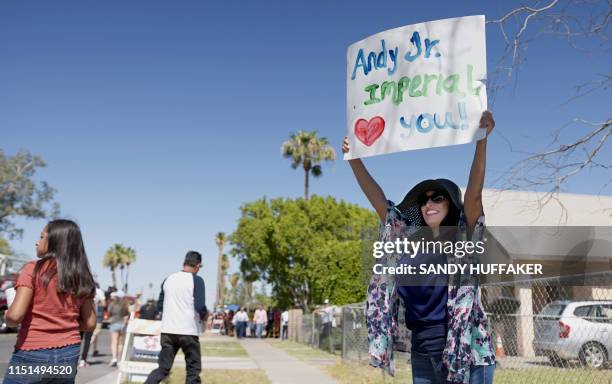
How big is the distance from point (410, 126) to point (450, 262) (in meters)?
0.80

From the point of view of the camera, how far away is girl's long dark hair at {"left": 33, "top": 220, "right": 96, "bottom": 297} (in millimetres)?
3545

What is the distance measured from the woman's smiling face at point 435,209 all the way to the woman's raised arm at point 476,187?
160mm

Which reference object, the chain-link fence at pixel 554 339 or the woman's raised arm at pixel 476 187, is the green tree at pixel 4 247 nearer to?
the chain-link fence at pixel 554 339

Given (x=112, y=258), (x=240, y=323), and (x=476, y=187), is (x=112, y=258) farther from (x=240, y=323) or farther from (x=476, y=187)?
(x=476, y=187)

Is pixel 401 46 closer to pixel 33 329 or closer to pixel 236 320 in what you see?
pixel 33 329

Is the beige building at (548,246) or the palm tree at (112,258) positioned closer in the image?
the beige building at (548,246)

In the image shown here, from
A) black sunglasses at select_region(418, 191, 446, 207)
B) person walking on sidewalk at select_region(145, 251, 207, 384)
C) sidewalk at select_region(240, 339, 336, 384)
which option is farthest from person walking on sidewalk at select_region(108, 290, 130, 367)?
black sunglasses at select_region(418, 191, 446, 207)

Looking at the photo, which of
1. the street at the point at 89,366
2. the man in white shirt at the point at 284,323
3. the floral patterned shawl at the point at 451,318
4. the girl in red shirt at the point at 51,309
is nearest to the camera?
the floral patterned shawl at the point at 451,318

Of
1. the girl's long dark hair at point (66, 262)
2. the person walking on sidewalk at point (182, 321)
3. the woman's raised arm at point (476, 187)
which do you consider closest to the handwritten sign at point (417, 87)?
the woman's raised arm at point (476, 187)

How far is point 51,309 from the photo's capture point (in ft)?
11.6

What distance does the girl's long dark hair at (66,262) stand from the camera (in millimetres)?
3545

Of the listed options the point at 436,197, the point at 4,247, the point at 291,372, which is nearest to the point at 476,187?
the point at 436,197

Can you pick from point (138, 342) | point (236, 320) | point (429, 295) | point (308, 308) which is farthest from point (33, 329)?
point (308, 308)

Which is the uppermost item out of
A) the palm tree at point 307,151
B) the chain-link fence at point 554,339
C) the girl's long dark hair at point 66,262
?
the palm tree at point 307,151
